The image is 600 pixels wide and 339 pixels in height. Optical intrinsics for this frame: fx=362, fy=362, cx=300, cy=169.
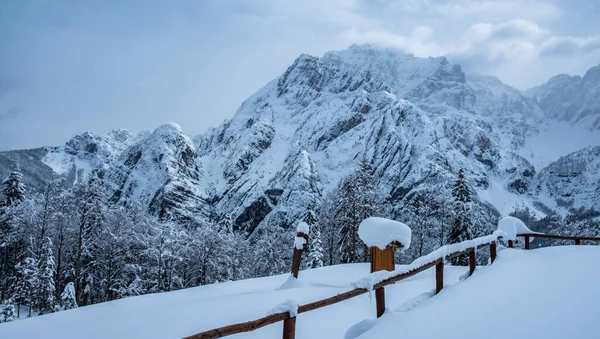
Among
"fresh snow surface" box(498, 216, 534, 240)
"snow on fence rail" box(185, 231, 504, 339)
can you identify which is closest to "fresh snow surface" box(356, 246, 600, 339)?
"snow on fence rail" box(185, 231, 504, 339)

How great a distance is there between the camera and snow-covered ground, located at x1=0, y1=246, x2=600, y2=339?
4.57 meters

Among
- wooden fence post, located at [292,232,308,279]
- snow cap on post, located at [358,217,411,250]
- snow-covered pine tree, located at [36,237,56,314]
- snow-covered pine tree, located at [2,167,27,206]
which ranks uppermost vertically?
snow-covered pine tree, located at [2,167,27,206]

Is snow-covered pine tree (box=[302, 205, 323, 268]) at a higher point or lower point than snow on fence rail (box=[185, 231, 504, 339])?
lower

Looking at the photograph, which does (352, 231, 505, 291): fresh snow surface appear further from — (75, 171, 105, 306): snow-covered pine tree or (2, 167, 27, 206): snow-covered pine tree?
(2, 167, 27, 206): snow-covered pine tree

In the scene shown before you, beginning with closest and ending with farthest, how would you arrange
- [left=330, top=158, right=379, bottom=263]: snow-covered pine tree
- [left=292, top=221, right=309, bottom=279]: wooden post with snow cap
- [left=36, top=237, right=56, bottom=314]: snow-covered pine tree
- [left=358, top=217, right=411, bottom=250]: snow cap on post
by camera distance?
[left=358, top=217, right=411, bottom=250]: snow cap on post
[left=292, top=221, right=309, bottom=279]: wooden post with snow cap
[left=36, top=237, right=56, bottom=314]: snow-covered pine tree
[left=330, top=158, right=379, bottom=263]: snow-covered pine tree

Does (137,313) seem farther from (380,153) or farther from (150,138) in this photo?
(150,138)

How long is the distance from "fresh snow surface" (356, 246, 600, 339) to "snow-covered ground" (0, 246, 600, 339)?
1cm

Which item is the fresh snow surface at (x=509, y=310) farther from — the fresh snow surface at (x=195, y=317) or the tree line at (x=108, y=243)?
the tree line at (x=108, y=243)

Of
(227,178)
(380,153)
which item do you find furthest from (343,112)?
(227,178)

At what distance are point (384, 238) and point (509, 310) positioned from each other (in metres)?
2.66

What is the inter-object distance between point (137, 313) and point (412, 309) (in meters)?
5.48

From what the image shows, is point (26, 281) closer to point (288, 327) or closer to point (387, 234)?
point (387, 234)

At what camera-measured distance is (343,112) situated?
534 feet

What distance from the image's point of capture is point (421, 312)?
5.51 m
